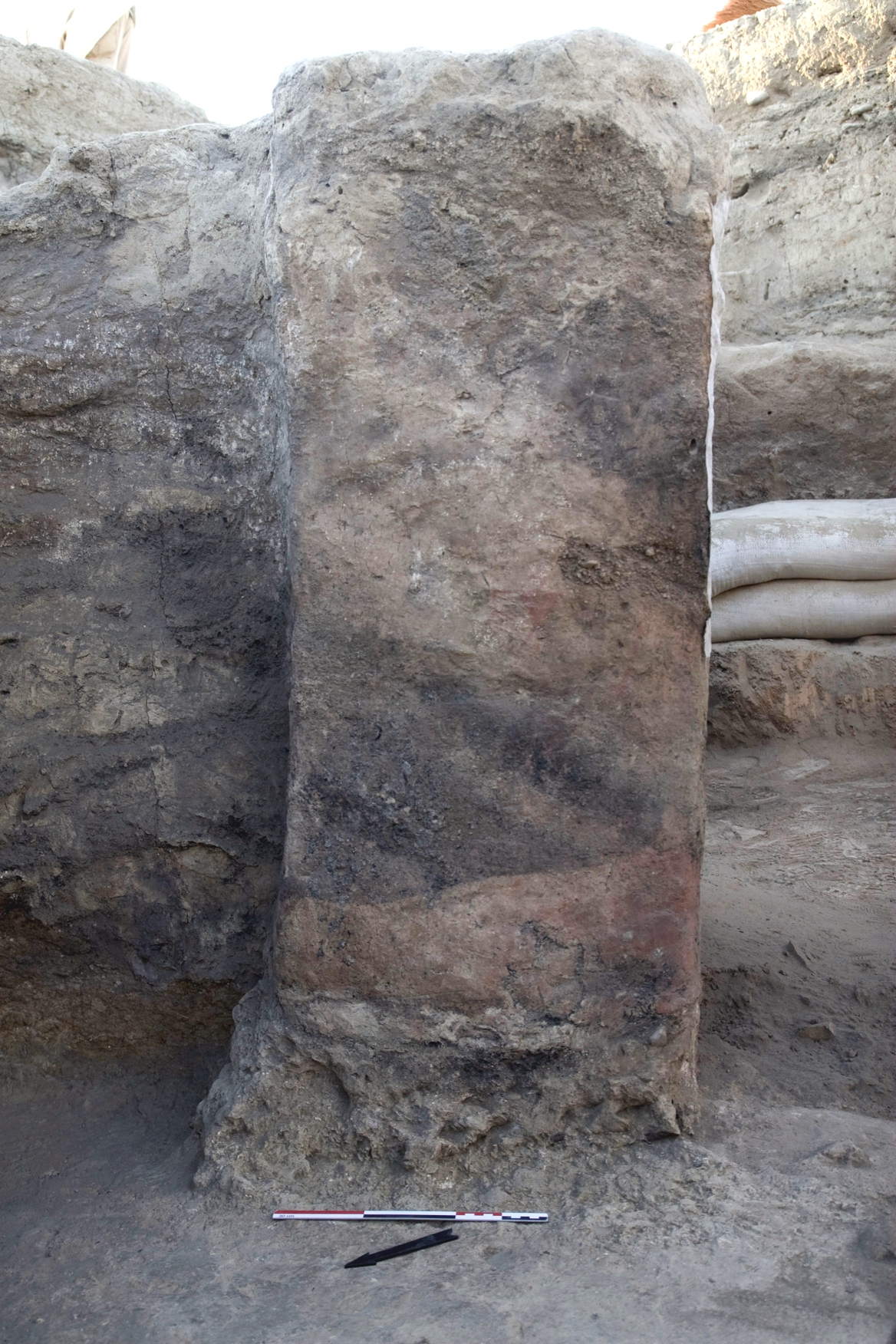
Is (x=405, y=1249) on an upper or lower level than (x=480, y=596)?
lower

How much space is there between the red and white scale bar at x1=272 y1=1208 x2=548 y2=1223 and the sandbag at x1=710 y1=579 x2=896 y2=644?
239cm

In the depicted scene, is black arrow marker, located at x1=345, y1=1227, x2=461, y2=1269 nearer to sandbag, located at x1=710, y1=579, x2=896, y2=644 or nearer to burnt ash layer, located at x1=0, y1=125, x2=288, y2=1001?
burnt ash layer, located at x1=0, y1=125, x2=288, y2=1001

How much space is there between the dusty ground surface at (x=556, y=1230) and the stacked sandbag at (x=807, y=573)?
5.54 ft

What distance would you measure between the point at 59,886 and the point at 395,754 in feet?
2.08

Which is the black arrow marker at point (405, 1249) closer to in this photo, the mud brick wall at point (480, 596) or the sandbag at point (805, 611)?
the mud brick wall at point (480, 596)

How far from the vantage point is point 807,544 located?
143 inches

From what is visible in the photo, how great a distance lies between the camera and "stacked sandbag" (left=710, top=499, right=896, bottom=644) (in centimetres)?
358

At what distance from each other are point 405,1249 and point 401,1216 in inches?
2.3

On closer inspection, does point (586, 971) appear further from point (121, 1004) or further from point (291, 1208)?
point (121, 1004)

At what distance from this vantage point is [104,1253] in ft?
4.96

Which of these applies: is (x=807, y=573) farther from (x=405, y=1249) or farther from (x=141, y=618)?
(x=405, y=1249)

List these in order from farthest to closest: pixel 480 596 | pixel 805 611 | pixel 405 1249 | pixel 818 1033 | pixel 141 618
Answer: pixel 805 611 → pixel 818 1033 → pixel 141 618 → pixel 480 596 → pixel 405 1249

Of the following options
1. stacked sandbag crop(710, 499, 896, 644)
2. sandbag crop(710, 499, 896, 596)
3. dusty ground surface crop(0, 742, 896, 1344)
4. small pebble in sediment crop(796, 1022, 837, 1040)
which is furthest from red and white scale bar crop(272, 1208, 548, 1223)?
sandbag crop(710, 499, 896, 596)

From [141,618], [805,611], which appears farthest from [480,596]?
[805,611]
